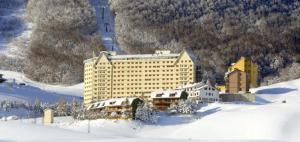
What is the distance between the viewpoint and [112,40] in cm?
19288

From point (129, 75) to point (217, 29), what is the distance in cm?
7194

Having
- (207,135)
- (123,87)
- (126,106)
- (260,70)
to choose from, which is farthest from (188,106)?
(260,70)

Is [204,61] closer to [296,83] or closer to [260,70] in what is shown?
[260,70]

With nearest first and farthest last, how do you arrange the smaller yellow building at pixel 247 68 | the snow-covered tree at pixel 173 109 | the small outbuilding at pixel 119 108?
the small outbuilding at pixel 119 108
the snow-covered tree at pixel 173 109
the smaller yellow building at pixel 247 68

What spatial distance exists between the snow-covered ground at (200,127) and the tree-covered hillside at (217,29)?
274 ft

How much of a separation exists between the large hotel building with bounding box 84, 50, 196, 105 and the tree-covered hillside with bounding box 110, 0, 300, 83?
179 feet

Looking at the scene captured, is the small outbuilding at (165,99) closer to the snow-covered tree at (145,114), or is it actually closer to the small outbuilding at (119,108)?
the small outbuilding at (119,108)

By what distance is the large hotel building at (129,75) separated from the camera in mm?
114312

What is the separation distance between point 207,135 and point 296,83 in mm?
43865

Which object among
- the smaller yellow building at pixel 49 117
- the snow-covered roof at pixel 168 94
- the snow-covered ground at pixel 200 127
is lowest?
the snow-covered ground at pixel 200 127

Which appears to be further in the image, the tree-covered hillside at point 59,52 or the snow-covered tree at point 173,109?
the tree-covered hillside at point 59,52

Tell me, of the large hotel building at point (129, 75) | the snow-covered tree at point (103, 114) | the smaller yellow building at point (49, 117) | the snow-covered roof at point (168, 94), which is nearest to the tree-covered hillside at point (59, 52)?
the large hotel building at point (129, 75)

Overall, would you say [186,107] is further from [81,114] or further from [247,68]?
[247,68]

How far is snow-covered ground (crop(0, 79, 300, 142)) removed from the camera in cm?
5547
